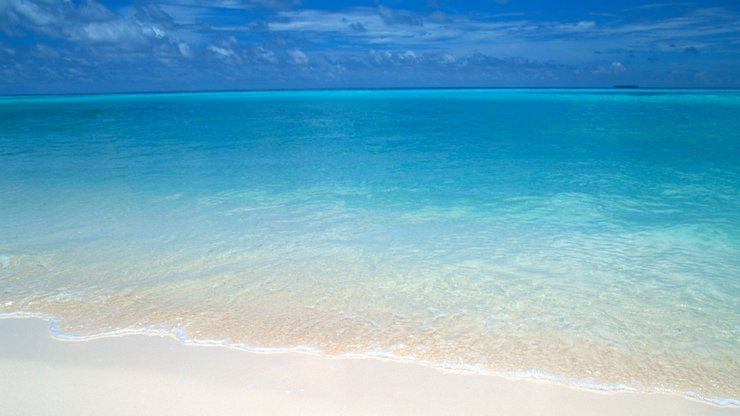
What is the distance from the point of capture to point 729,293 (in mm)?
5383

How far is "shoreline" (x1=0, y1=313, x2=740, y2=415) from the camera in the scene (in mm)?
3537

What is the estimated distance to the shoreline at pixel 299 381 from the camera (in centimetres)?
354

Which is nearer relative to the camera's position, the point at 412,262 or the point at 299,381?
the point at 299,381

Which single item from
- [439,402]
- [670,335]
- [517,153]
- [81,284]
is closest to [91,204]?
[81,284]

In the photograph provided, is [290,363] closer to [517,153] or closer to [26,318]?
[26,318]

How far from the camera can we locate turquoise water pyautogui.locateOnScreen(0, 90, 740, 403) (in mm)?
4405

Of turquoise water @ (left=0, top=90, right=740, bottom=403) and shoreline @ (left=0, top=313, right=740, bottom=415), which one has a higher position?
shoreline @ (left=0, top=313, right=740, bottom=415)

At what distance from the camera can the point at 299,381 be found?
3.83 m

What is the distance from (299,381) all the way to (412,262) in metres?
2.81

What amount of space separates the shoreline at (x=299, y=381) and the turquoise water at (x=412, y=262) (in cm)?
17

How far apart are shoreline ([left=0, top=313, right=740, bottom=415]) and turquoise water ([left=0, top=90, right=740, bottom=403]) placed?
17 centimetres

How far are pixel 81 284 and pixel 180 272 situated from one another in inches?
41.1

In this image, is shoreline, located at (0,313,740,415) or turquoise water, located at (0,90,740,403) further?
turquoise water, located at (0,90,740,403)

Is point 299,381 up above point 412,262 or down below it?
above
